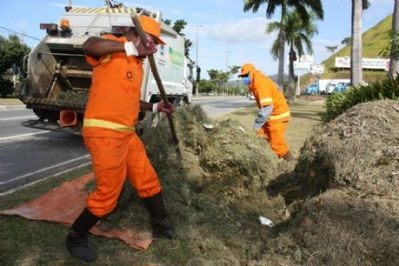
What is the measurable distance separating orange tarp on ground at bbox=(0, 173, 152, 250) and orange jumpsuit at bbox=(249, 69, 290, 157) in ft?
10.3

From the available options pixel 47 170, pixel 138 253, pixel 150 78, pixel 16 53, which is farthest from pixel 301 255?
pixel 16 53

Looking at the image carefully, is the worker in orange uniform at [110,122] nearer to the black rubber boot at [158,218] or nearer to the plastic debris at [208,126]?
the black rubber boot at [158,218]

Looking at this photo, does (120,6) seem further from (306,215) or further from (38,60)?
(306,215)

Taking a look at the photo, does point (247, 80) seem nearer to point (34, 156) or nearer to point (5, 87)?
point (34, 156)

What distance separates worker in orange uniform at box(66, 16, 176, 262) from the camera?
4195 mm

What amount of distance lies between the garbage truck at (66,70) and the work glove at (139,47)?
675 cm

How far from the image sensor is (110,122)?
13.8 ft

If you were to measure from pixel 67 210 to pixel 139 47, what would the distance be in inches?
78.8

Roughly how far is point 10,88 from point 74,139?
999 inches

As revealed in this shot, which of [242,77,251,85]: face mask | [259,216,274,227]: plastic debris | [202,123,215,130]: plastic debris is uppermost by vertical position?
[242,77,251,85]: face mask

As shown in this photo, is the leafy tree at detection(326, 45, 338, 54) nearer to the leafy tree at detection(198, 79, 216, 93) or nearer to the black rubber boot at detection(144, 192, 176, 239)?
the leafy tree at detection(198, 79, 216, 93)

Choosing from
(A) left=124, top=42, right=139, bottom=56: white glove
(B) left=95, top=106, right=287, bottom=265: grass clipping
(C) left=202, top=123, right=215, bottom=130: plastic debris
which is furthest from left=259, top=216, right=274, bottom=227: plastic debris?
(A) left=124, top=42, right=139, bottom=56: white glove

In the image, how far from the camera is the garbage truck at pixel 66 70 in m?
11.2

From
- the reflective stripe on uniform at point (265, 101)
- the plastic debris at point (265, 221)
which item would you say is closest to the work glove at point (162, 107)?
the plastic debris at point (265, 221)
